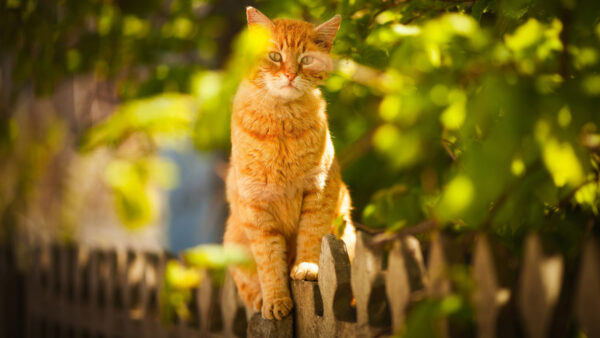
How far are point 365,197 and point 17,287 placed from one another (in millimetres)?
2713

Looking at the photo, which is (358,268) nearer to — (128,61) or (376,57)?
(376,57)

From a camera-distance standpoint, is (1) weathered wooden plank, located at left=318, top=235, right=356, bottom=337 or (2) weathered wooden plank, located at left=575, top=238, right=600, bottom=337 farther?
(1) weathered wooden plank, located at left=318, top=235, right=356, bottom=337

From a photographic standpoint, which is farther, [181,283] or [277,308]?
[181,283]

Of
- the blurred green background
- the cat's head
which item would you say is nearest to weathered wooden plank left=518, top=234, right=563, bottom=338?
the blurred green background

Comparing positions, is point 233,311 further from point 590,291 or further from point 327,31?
point 590,291

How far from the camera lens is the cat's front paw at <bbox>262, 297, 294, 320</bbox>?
1.68 metres

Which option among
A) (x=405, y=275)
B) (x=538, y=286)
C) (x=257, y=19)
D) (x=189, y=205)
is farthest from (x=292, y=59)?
(x=189, y=205)

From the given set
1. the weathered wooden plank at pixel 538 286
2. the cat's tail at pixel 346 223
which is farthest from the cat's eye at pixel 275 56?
the weathered wooden plank at pixel 538 286

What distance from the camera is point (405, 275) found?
1.28 m

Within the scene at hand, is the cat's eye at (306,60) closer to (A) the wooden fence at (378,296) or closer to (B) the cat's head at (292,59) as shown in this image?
(B) the cat's head at (292,59)

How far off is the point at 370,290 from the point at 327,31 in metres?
0.89

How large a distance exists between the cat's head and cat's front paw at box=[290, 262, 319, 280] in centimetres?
60

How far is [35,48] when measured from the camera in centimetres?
332

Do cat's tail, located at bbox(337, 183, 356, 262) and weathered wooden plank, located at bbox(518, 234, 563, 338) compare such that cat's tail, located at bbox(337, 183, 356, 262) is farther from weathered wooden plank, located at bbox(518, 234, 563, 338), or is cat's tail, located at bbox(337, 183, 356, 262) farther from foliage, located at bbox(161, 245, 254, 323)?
weathered wooden plank, located at bbox(518, 234, 563, 338)
